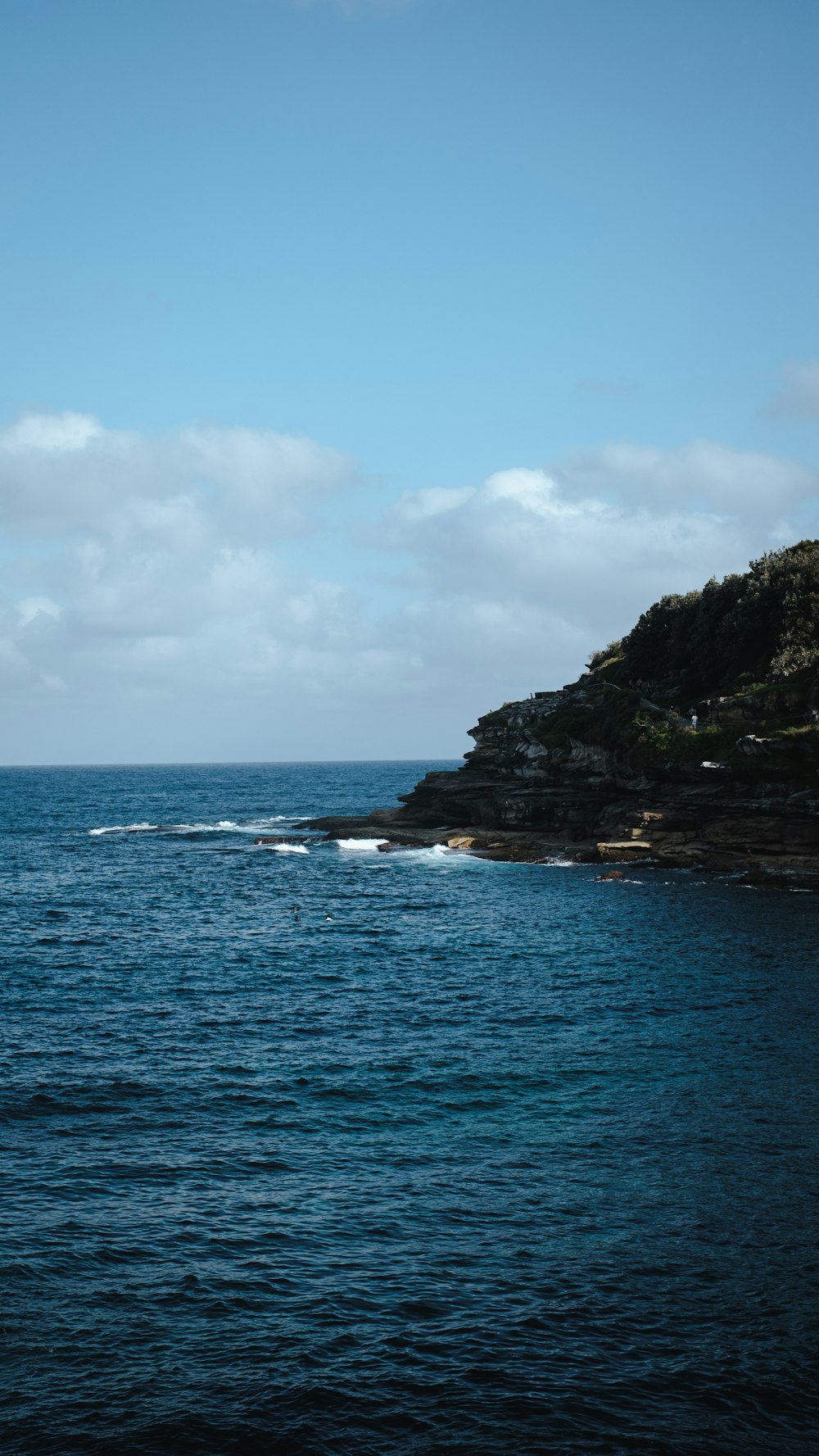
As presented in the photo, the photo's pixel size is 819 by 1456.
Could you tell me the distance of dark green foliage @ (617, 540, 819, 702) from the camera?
73812mm

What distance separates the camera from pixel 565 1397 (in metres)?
16.4

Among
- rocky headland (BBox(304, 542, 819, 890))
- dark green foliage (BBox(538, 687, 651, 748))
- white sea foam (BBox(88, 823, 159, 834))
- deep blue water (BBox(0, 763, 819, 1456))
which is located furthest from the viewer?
white sea foam (BBox(88, 823, 159, 834))

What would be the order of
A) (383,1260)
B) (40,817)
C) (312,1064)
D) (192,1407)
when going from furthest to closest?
(40,817) < (312,1064) < (383,1260) < (192,1407)

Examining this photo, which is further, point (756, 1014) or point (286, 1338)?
point (756, 1014)

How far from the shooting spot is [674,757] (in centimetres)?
7206

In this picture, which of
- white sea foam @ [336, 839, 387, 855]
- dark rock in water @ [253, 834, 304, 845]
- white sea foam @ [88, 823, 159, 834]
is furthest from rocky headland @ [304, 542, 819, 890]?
white sea foam @ [88, 823, 159, 834]

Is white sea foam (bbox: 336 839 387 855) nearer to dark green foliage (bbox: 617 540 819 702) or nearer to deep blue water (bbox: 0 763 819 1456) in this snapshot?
dark green foliage (bbox: 617 540 819 702)

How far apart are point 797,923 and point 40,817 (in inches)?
4605

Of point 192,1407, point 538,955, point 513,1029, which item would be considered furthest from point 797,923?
point 192,1407

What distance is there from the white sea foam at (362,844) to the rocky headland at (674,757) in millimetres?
1344

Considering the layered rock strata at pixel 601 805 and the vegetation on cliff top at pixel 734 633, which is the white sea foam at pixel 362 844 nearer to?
the layered rock strata at pixel 601 805

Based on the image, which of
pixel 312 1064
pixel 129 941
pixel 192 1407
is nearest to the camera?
pixel 192 1407

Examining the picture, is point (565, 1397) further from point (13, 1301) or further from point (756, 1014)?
point (756, 1014)

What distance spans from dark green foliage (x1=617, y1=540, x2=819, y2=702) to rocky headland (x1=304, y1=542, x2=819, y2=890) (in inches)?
5.4
